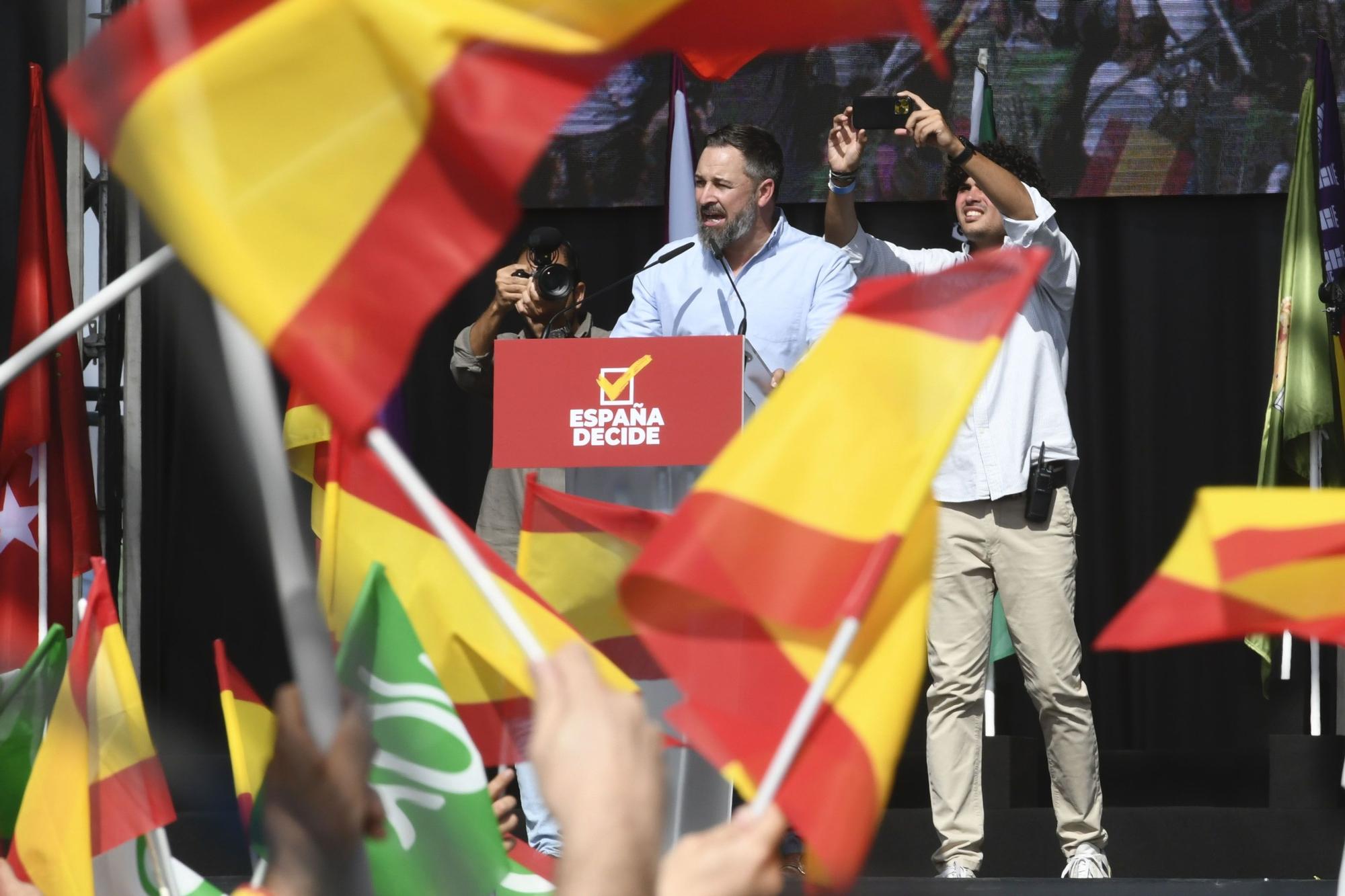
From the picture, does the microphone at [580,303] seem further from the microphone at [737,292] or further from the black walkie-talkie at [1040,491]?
the black walkie-talkie at [1040,491]

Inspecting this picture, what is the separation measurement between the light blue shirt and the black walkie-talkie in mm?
547

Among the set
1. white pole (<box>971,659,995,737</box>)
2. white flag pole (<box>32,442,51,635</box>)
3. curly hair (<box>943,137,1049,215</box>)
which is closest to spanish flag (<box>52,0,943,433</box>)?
curly hair (<box>943,137,1049,215</box>)

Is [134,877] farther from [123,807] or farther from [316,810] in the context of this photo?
[316,810]

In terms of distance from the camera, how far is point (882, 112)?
4062 millimetres

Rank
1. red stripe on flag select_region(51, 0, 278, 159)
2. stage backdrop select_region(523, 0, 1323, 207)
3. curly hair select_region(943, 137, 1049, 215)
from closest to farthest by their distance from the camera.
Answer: red stripe on flag select_region(51, 0, 278, 159), curly hair select_region(943, 137, 1049, 215), stage backdrop select_region(523, 0, 1323, 207)

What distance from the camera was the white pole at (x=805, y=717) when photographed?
1.38m

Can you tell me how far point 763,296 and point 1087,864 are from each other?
4.39 feet

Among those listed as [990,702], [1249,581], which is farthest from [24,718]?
[990,702]

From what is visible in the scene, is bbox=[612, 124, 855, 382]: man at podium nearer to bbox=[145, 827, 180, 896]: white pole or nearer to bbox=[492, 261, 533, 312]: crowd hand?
bbox=[492, 261, 533, 312]: crowd hand

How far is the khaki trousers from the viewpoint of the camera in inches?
151

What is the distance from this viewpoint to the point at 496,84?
1.48 metres

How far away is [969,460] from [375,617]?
81.2 inches

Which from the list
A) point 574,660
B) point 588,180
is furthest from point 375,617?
point 588,180

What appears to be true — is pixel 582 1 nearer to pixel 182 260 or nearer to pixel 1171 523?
pixel 182 260
